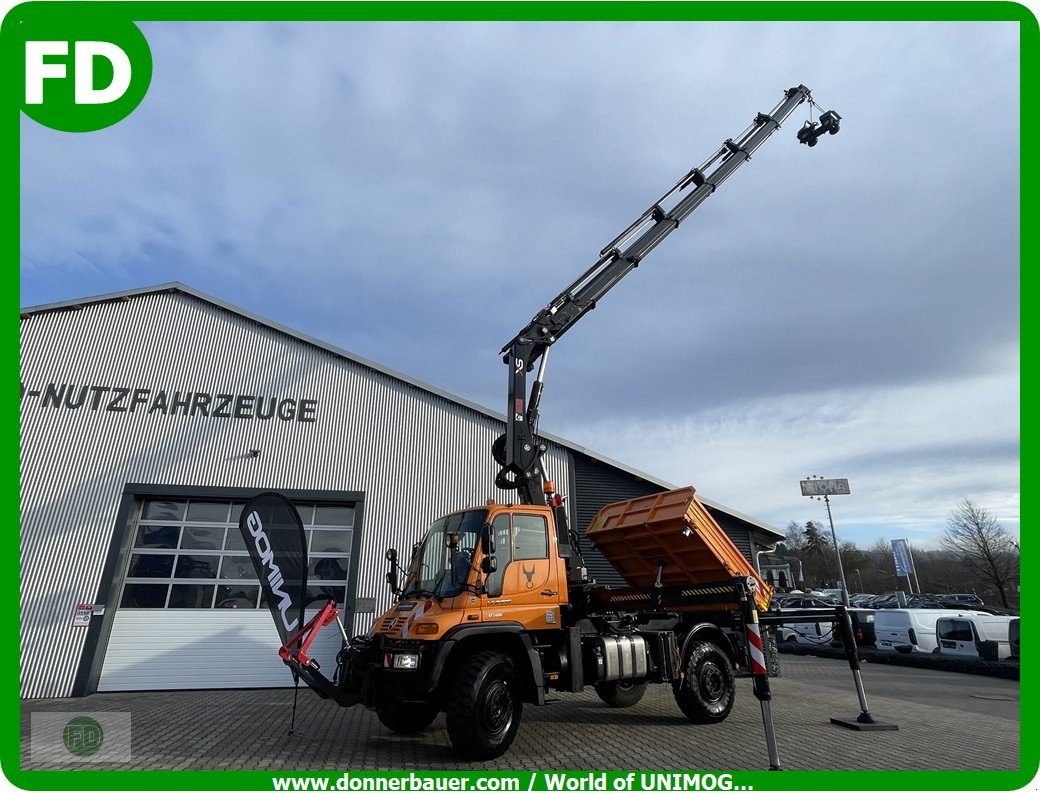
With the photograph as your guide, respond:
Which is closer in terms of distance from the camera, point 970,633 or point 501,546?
point 501,546

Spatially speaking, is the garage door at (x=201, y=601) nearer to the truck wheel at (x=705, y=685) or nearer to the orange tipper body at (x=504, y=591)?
the orange tipper body at (x=504, y=591)

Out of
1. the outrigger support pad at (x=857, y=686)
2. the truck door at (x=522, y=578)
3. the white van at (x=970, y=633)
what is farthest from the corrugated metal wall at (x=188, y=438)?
the white van at (x=970, y=633)

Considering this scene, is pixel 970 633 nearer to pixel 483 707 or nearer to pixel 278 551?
pixel 483 707

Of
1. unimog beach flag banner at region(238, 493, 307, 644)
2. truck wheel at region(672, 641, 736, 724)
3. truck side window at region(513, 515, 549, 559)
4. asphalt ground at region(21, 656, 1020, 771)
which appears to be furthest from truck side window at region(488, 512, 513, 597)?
truck wheel at region(672, 641, 736, 724)

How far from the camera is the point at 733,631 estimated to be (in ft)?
28.5

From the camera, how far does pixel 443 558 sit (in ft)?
24.4

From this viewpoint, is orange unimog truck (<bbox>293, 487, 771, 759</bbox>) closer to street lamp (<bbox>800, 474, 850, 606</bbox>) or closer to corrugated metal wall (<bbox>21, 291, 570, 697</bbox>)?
corrugated metal wall (<bbox>21, 291, 570, 697</bbox>)

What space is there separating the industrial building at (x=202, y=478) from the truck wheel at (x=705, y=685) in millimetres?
4613

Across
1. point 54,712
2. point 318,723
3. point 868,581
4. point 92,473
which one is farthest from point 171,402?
point 868,581

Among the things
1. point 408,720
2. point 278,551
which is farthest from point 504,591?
point 278,551

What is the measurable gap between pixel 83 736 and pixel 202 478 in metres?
5.93

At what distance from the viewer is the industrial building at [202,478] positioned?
11797 mm

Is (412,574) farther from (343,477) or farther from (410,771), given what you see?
(343,477)

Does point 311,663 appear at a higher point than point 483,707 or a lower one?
higher
